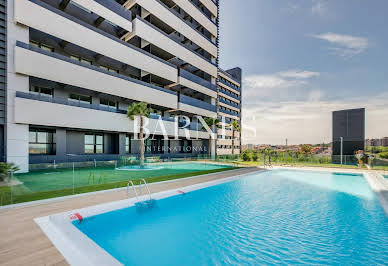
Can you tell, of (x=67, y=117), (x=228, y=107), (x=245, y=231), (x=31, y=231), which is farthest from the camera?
(x=228, y=107)

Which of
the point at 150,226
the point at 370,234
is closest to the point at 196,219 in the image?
the point at 150,226

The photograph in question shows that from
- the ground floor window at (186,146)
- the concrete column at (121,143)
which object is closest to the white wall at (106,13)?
the concrete column at (121,143)

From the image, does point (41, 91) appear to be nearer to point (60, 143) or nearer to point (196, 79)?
point (60, 143)

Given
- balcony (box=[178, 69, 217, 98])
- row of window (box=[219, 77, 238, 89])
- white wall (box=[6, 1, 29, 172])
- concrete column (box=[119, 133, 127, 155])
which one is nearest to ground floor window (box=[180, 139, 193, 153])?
balcony (box=[178, 69, 217, 98])

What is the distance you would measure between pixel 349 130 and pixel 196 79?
68.4 feet

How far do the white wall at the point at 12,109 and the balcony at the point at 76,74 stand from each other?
41 centimetres

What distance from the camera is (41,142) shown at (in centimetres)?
1599

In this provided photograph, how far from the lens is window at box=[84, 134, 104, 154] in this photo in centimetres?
1928

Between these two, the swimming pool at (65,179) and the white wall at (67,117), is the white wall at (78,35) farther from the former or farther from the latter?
the swimming pool at (65,179)

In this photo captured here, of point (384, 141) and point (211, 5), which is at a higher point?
point (211, 5)

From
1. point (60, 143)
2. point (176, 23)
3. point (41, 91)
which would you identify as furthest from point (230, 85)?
point (60, 143)

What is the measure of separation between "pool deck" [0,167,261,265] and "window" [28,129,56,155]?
12609mm

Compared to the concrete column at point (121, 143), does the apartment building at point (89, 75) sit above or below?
above

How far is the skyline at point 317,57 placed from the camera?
1591 centimetres
